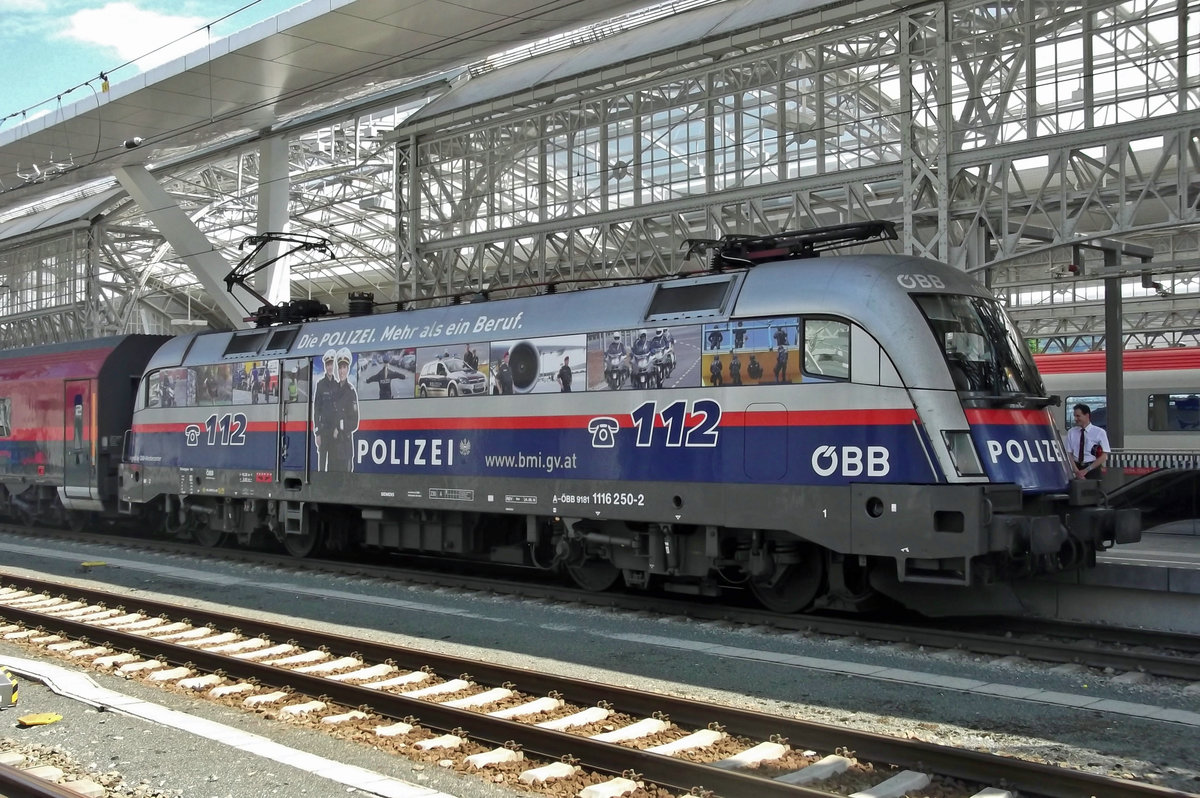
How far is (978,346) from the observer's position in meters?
11.0

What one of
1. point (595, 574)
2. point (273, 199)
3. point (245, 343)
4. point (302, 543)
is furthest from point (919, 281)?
point (273, 199)

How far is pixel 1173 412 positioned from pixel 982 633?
19051 millimetres

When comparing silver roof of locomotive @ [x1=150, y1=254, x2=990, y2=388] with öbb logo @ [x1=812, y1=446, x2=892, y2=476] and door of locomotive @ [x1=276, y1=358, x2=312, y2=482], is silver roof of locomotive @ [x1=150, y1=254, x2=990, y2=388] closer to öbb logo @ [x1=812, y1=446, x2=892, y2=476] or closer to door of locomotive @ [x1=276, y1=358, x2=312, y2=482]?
öbb logo @ [x1=812, y1=446, x2=892, y2=476]

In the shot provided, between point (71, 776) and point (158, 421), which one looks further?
point (158, 421)

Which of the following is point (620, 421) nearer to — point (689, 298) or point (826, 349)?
point (689, 298)

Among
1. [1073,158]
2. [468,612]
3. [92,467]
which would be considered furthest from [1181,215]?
[92,467]

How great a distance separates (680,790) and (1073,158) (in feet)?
52.1

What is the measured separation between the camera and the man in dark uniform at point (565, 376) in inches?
509

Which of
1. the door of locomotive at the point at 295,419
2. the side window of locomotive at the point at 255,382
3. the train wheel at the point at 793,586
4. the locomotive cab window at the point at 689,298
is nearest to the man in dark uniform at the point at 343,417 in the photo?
the door of locomotive at the point at 295,419

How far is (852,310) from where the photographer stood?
1072 centimetres

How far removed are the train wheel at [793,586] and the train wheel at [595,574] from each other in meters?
1.91

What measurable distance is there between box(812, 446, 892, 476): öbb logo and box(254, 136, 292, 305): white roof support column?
21.8 m

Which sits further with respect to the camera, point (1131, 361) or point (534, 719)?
point (1131, 361)

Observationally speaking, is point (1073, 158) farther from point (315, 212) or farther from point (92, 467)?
point (315, 212)
